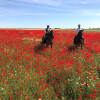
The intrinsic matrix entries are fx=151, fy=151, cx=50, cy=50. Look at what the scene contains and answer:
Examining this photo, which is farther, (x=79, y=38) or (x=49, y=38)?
(x=49, y=38)

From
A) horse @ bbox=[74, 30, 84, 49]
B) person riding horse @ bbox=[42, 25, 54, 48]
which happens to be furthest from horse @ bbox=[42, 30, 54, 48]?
horse @ bbox=[74, 30, 84, 49]

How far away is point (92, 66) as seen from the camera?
10461 millimetres

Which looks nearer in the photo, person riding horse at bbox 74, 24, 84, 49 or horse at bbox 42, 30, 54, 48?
person riding horse at bbox 74, 24, 84, 49

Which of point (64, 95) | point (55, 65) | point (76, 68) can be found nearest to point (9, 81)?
point (64, 95)

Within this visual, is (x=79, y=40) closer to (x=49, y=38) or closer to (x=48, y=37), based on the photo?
(x=49, y=38)

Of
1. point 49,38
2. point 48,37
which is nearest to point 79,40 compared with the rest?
point 49,38

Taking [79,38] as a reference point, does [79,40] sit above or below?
below

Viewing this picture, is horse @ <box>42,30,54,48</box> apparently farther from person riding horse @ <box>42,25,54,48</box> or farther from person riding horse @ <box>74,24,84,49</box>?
person riding horse @ <box>74,24,84,49</box>

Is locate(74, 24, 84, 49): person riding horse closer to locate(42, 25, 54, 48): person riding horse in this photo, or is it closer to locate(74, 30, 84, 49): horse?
locate(74, 30, 84, 49): horse

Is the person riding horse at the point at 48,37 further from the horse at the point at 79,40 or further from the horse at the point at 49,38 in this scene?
the horse at the point at 79,40

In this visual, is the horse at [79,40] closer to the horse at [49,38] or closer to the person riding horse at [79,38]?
the person riding horse at [79,38]

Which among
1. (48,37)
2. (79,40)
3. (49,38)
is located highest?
(48,37)

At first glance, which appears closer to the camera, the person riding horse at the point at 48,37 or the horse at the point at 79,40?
the horse at the point at 79,40

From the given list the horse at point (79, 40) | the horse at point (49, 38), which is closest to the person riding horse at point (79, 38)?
the horse at point (79, 40)
